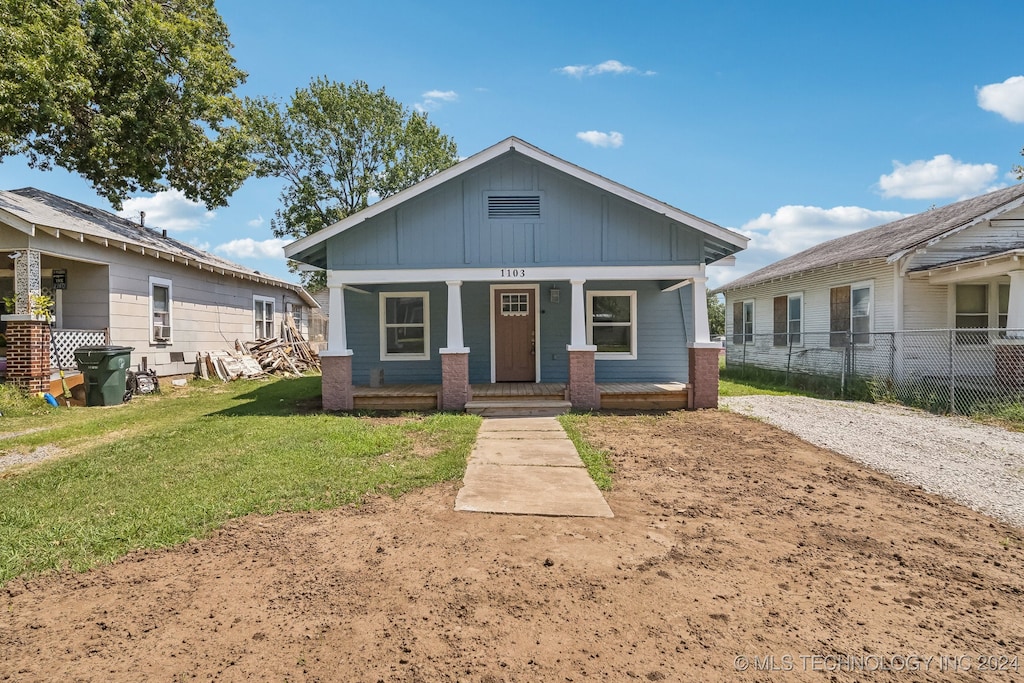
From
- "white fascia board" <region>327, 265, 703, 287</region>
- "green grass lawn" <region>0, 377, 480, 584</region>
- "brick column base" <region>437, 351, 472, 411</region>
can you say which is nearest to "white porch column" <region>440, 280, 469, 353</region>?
"brick column base" <region>437, 351, 472, 411</region>

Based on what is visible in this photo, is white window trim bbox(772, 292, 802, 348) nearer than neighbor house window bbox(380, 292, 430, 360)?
No

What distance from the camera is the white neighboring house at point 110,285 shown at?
10.1 meters

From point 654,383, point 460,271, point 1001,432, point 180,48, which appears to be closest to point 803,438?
point 1001,432

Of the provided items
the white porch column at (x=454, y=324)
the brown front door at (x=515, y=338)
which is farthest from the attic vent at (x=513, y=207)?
the brown front door at (x=515, y=338)

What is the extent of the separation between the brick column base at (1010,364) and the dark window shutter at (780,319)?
612cm

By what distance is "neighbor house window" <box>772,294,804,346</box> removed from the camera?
627 inches

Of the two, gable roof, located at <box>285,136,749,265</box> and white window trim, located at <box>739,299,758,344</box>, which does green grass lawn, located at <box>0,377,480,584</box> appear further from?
white window trim, located at <box>739,299,758,344</box>

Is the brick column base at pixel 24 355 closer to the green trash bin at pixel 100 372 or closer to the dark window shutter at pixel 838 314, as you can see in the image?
the green trash bin at pixel 100 372

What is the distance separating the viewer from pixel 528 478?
17.3 feet

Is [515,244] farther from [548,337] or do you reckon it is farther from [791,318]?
[791,318]

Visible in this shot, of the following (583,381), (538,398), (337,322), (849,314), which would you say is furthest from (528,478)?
(849,314)

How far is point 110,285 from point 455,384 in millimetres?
8704

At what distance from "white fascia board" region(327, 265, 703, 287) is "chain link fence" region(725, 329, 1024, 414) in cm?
477

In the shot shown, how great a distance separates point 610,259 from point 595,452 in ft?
15.1
